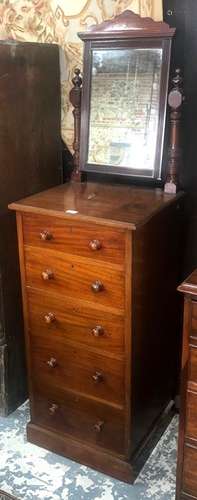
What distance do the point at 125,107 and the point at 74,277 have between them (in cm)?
63

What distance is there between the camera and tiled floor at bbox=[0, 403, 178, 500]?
5.70ft

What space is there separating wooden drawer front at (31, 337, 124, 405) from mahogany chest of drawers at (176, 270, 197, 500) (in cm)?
25

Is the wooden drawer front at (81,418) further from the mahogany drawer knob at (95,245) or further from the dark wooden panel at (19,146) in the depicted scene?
the mahogany drawer knob at (95,245)

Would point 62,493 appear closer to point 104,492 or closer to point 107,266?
point 104,492

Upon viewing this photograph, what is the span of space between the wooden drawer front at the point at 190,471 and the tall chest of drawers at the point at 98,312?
241 millimetres

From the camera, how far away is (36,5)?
2.00 metres

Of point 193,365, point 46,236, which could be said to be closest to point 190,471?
point 193,365

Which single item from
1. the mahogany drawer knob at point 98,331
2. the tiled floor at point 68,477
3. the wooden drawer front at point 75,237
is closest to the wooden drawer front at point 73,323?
the mahogany drawer knob at point 98,331

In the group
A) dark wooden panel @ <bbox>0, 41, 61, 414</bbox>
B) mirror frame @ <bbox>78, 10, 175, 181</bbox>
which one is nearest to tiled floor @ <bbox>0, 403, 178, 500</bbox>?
dark wooden panel @ <bbox>0, 41, 61, 414</bbox>

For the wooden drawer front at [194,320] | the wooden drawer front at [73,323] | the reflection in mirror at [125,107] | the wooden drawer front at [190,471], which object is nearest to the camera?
the wooden drawer front at [194,320]

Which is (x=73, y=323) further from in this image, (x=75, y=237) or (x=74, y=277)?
(x=75, y=237)

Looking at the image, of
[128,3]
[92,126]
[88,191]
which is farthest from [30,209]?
[128,3]

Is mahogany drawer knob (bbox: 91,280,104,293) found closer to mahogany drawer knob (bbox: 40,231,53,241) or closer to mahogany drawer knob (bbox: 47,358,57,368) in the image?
mahogany drawer knob (bbox: 40,231,53,241)

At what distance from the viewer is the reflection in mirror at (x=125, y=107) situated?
5.74ft
